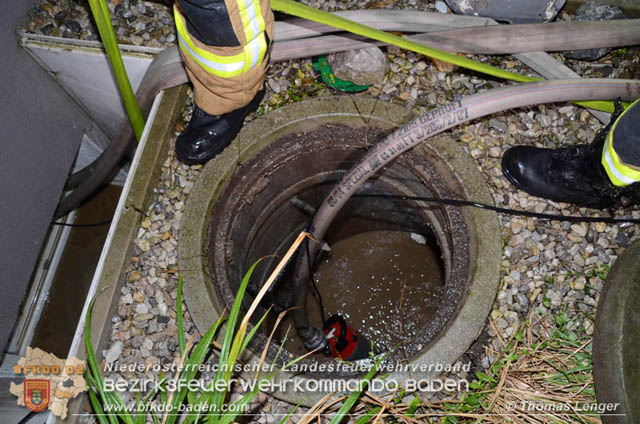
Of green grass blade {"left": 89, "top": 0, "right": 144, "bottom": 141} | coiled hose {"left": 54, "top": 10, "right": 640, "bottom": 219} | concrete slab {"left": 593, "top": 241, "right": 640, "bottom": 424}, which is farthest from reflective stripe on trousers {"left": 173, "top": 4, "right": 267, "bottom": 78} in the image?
concrete slab {"left": 593, "top": 241, "right": 640, "bottom": 424}

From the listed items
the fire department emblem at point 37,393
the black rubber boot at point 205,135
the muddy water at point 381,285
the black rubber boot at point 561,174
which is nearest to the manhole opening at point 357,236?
the muddy water at point 381,285

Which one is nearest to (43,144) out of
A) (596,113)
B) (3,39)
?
(3,39)

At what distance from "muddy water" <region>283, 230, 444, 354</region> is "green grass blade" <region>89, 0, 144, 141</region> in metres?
1.69

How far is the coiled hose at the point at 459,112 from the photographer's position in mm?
1854

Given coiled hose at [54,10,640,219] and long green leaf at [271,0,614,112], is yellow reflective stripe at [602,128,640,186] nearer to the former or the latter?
long green leaf at [271,0,614,112]

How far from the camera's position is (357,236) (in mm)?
3650

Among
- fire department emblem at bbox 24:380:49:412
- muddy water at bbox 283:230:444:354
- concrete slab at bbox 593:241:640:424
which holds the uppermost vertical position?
concrete slab at bbox 593:241:640:424

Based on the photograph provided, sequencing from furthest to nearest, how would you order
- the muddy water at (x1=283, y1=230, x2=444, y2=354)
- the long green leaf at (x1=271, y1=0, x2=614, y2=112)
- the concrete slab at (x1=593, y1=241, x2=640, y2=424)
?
the muddy water at (x1=283, y1=230, x2=444, y2=354) → the long green leaf at (x1=271, y1=0, x2=614, y2=112) → the concrete slab at (x1=593, y1=241, x2=640, y2=424)

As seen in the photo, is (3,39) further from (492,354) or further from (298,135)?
(492,354)

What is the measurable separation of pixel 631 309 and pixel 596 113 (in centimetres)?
111

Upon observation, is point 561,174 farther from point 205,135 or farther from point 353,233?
point 205,135

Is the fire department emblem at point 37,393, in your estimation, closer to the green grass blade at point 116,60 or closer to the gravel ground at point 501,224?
the gravel ground at point 501,224

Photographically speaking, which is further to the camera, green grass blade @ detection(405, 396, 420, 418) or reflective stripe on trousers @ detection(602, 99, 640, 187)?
reflective stripe on trousers @ detection(602, 99, 640, 187)

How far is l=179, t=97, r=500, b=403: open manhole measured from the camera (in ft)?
7.14
